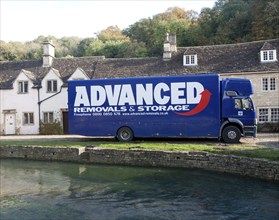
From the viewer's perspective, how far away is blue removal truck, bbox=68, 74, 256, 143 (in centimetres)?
2134

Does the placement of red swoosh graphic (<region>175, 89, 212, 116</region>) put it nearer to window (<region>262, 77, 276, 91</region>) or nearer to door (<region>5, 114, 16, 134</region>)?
window (<region>262, 77, 276, 91</region>)

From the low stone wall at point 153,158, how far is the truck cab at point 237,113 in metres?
4.17

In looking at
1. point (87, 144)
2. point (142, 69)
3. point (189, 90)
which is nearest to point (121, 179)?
point (87, 144)

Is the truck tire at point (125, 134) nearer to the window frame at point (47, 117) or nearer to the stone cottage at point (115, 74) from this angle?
the stone cottage at point (115, 74)

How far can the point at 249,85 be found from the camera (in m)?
21.6

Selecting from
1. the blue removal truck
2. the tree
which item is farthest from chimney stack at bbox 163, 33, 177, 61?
the tree

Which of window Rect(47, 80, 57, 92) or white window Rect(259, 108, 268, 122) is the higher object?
window Rect(47, 80, 57, 92)

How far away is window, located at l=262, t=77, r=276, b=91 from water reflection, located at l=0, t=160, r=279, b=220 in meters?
17.4

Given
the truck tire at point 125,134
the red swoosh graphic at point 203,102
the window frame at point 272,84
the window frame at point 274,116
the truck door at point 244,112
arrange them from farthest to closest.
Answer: the window frame at point 272,84 < the window frame at point 274,116 < the truck tire at point 125,134 < the red swoosh graphic at point 203,102 < the truck door at point 244,112

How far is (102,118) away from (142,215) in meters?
12.8

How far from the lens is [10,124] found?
35062 millimetres

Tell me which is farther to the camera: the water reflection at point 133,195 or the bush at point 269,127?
the bush at point 269,127

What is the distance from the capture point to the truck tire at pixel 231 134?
21.2 meters

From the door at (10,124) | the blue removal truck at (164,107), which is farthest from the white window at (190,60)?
the door at (10,124)
